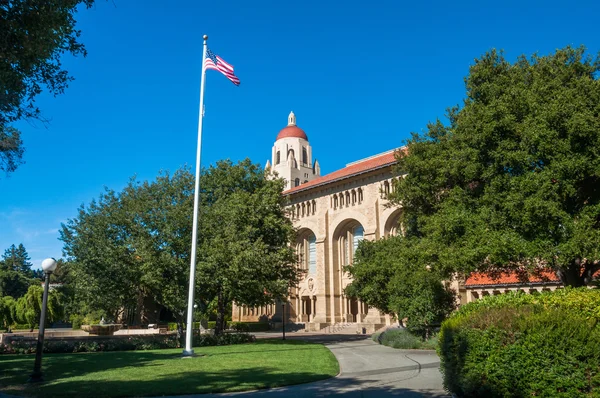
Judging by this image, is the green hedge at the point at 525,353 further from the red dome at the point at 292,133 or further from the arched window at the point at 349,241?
the red dome at the point at 292,133

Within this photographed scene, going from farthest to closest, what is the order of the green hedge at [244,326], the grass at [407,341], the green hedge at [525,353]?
the green hedge at [244,326], the grass at [407,341], the green hedge at [525,353]

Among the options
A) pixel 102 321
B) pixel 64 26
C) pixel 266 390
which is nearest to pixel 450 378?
pixel 266 390

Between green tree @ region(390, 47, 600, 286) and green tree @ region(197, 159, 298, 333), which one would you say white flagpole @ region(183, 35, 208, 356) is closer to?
green tree @ region(197, 159, 298, 333)

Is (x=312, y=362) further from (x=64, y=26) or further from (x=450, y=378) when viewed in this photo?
(x=64, y=26)

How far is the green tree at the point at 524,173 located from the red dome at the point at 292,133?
64045 mm

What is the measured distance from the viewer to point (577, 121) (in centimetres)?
1664

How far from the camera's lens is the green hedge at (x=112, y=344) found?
→ 22.8 m

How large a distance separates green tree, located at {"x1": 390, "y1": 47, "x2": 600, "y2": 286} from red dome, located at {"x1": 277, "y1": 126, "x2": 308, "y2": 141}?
64.0 meters

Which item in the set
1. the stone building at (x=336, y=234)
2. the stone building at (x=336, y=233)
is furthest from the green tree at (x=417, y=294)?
the stone building at (x=336, y=233)

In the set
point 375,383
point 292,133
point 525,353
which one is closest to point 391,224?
point 375,383

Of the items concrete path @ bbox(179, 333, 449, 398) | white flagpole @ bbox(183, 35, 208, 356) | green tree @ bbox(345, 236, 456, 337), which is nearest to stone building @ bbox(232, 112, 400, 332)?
green tree @ bbox(345, 236, 456, 337)

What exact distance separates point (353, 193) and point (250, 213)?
2291cm

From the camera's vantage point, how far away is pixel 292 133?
87062 millimetres

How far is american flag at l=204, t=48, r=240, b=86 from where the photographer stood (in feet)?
70.5
